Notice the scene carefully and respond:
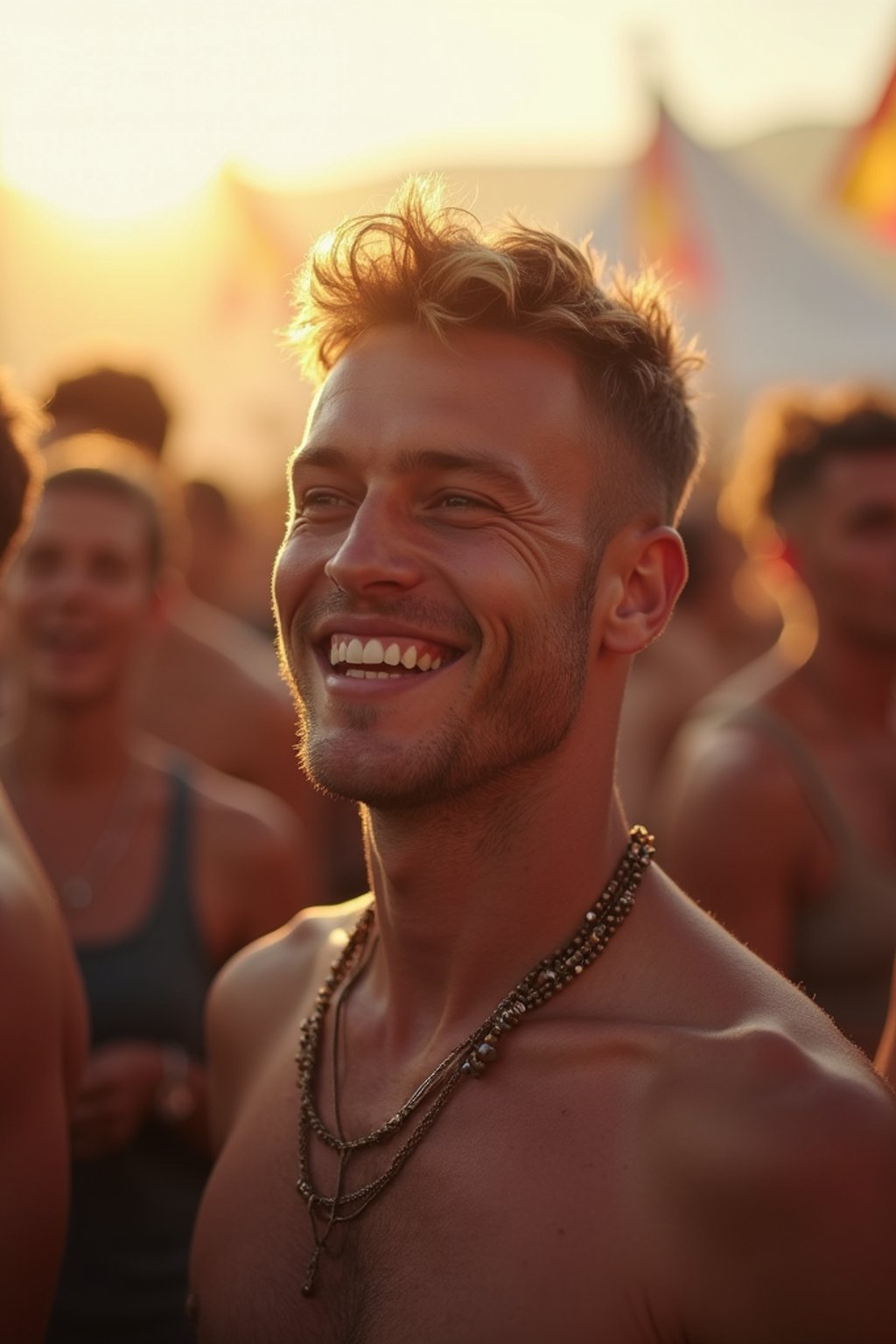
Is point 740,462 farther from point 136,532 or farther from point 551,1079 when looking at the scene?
point 551,1079

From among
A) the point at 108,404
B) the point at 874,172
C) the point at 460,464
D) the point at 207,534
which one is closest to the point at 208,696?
the point at 108,404

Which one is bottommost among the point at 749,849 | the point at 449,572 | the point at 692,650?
the point at 749,849

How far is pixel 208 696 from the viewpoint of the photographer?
5.79 meters

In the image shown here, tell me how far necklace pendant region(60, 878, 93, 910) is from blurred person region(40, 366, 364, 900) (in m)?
1.14

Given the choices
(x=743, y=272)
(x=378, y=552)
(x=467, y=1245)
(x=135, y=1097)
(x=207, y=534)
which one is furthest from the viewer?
(x=743, y=272)

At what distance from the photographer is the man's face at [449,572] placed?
235cm

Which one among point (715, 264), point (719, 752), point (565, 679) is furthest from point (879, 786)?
point (715, 264)

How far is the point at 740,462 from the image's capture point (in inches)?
229

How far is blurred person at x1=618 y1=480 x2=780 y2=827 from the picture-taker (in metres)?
6.79

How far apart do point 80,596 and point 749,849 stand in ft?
6.79

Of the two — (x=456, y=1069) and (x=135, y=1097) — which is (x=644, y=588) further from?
(x=135, y=1097)

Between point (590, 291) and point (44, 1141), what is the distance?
163 centimetres

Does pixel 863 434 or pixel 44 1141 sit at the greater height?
pixel 863 434

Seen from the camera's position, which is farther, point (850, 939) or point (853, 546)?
point (853, 546)
